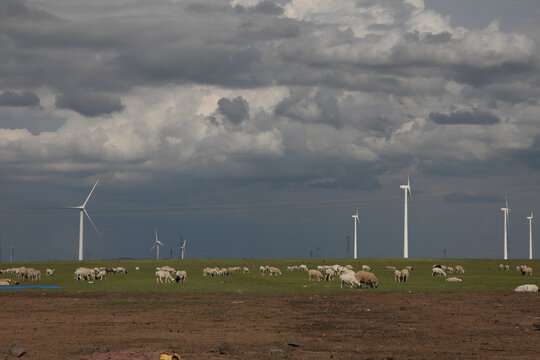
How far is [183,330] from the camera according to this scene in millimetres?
28734

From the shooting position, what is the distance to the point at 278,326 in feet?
99.6

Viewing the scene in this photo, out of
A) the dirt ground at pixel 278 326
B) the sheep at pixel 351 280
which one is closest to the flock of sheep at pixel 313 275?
the sheep at pixel 351 280

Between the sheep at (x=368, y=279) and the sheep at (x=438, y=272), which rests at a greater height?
the sheep at (x=368, y=279)

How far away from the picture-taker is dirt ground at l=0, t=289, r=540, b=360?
74.8 ft

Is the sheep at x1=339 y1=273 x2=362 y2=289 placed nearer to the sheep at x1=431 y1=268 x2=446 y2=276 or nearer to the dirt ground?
the dirt ground

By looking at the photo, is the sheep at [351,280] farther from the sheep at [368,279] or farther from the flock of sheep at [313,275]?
the sheep at [368,279]

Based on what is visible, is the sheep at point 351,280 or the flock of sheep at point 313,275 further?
the flock of sheep at point 313,275

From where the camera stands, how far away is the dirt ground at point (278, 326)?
22.8 meters

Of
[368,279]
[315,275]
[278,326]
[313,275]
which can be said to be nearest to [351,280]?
[368,279]

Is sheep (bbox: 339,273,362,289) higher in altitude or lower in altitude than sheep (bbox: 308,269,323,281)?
higher

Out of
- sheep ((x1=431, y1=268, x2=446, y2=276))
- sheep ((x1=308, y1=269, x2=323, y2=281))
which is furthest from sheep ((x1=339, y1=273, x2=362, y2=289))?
sheep ((x1=431, y1=268, x2=446, y2=276))

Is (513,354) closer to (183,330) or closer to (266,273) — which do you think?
(183,330)

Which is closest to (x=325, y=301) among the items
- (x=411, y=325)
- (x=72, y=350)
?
(x=411, y=325)

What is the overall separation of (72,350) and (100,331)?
5.50 metres
